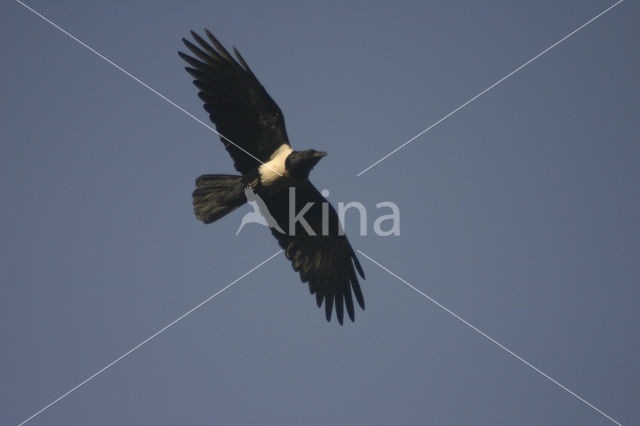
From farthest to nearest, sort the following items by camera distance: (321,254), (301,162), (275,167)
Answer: (321,254) → (275,167) → (301,162)

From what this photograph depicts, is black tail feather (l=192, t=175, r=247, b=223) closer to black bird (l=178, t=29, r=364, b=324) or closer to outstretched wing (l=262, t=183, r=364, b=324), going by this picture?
black bird (l=178, t=29, r=364, b=324)

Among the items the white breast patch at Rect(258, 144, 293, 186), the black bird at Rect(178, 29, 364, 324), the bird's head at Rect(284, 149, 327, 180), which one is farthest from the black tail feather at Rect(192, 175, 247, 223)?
the bird's head at Rect(284, 149, 327, 180)

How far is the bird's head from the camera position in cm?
819

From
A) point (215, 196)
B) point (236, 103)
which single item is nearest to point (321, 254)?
point (215, 196)

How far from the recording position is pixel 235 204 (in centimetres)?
850

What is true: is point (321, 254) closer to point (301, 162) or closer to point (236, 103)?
point (301, 162)

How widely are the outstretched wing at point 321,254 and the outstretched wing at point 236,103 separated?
763 mm

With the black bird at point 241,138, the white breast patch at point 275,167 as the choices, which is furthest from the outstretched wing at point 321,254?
the white breast patch at point 275,167

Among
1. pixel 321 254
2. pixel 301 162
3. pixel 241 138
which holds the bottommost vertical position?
pixel 321 254

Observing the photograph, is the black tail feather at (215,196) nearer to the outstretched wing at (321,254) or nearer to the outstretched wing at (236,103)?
the outstretched wing at (236,103)

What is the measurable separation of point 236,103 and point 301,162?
0.94 m

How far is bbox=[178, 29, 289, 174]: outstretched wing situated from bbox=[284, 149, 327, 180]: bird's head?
1.13ft

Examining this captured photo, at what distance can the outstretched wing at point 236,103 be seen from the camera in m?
8.36

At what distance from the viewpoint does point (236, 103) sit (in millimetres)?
8430
